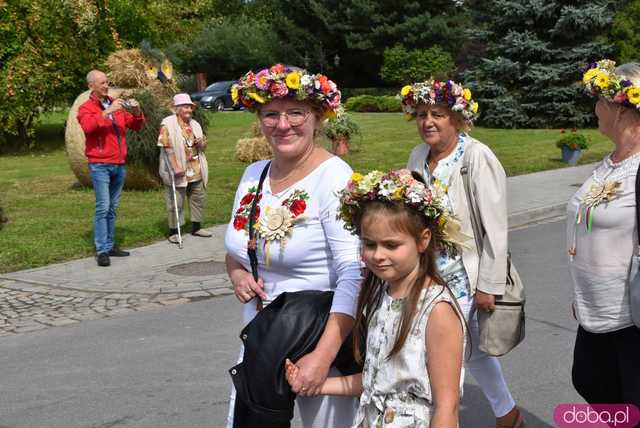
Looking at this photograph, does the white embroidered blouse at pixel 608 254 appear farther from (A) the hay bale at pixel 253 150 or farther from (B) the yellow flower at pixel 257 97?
(A) the hay bale at pixel 253 150

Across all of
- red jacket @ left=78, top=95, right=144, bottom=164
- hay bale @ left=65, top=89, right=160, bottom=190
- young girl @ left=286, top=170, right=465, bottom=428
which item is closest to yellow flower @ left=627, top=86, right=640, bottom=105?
young girl @ left=286, top=170, right=465, bottom=428

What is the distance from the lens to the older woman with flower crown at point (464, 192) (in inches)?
145

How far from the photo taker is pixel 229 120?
30.5 m

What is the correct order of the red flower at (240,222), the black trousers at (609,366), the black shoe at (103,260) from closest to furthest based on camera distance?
the red flower at (240,222) < the black trousers at (609,366) < the black shoe at (103,260)

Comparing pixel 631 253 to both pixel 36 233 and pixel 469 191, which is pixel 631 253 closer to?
pixel 469 191

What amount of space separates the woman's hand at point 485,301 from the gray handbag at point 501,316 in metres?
0.03

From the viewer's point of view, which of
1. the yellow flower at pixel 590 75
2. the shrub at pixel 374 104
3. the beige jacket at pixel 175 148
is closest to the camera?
the yellow flower at pixel 590 75

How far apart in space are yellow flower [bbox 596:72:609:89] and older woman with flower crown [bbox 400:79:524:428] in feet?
2.45

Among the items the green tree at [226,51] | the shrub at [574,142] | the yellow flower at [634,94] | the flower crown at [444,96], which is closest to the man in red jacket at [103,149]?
the flower crown at [444,96]

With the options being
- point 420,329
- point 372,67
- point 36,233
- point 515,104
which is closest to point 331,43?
point 372,67

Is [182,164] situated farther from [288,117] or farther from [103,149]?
[288,117]

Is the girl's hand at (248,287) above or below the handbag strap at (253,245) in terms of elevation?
below

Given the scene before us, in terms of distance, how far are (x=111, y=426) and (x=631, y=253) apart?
315 centimetres

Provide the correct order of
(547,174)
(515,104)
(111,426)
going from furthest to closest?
(515,104) < (547,174) < (111,426)
